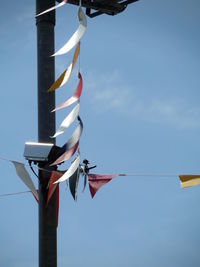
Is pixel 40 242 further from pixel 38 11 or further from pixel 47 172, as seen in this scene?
pixel 38 11

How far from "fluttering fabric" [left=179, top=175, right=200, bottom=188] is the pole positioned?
5.49ft

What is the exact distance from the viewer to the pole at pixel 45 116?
6.82 m

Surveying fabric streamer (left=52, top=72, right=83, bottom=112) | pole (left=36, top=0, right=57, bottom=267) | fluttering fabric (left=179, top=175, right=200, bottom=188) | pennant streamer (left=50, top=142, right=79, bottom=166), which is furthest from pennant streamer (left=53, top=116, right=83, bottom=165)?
fluttering fabric (left=179, top=175, right=200, bottom=188)

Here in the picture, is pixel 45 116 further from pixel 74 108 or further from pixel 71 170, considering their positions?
pixel 71 170

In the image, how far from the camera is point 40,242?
270 inches

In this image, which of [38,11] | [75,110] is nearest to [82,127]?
[75,110]

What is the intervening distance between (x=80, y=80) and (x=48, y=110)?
68 centimetres

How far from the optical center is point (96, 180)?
7461mm

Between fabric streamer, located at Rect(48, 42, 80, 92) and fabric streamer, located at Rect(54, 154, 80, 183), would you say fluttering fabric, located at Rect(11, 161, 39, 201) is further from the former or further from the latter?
fabric streamer, located at Rect(48, 42, 80, 92)

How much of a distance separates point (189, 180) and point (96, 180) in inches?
46.9

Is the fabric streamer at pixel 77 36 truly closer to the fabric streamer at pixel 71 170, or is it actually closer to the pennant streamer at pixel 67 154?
the pennant streamer at pixel 67 154

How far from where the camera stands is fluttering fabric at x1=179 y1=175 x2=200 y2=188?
24.6ft

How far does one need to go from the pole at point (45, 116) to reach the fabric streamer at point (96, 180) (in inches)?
22.0

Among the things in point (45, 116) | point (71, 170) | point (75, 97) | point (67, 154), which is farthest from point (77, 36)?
point (71, 170)
